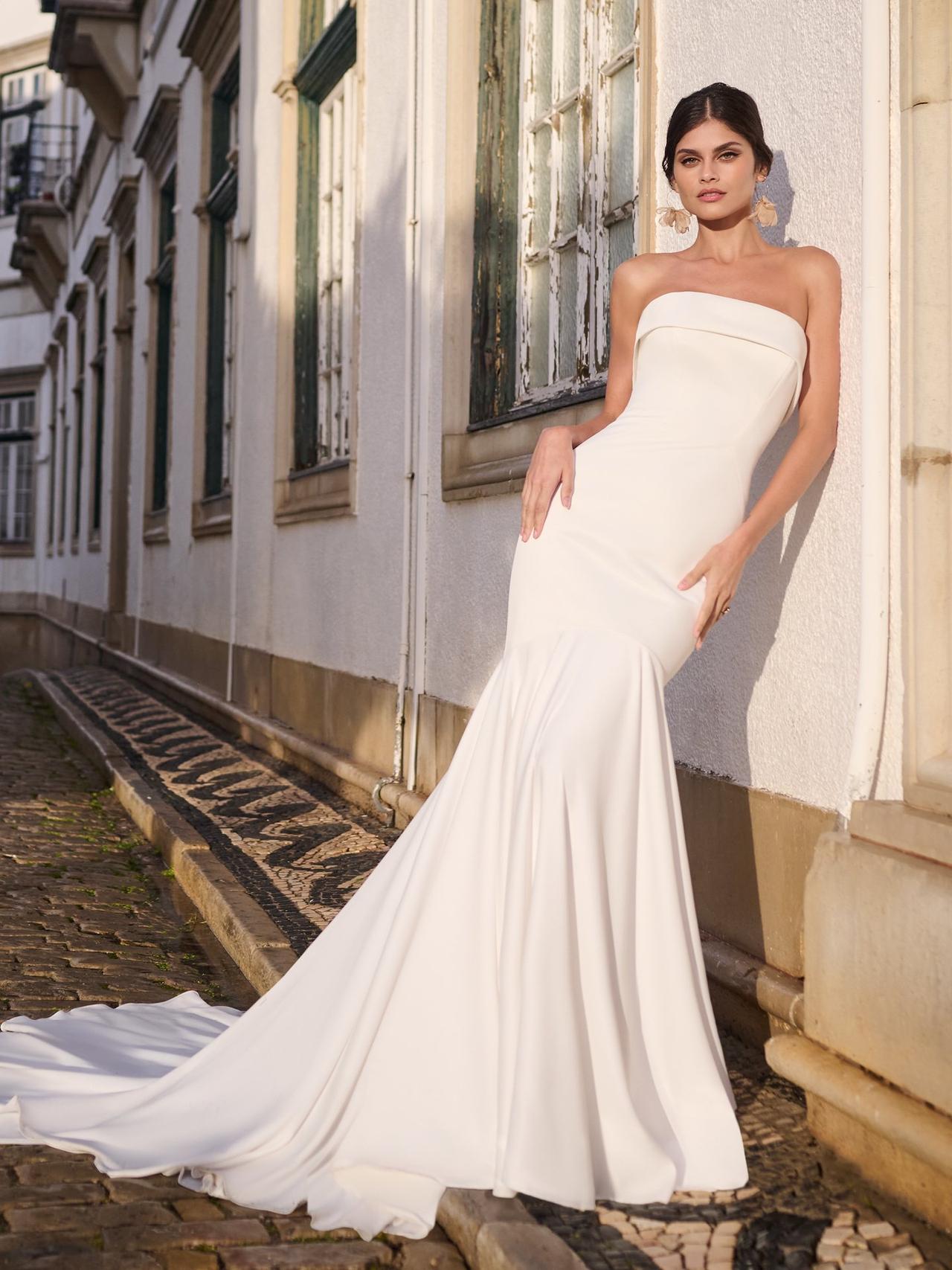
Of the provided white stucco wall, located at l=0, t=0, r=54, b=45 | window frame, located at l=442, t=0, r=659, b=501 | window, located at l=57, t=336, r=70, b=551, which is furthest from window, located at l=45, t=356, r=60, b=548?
window frame, located at l=442, t=0, r=659, b=501

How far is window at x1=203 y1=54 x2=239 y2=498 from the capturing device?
40.4 ft

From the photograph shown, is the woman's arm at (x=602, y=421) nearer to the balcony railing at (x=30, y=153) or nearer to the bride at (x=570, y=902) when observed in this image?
the bride at (x=570, y=902)

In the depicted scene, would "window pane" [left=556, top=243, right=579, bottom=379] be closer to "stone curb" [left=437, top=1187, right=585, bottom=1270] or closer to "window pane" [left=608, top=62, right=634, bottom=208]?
"window pane" [left=608, top=62, right=634, bottom=208]

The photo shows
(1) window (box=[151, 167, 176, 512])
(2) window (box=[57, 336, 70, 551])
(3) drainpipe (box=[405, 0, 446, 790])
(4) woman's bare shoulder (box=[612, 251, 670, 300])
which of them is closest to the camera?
(4) woman's bare shoulder (box=[612, 251, 670, 300])

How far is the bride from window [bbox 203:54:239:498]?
30.5ft

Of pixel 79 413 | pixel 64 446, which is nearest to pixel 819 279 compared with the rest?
Result: pixel 79 413

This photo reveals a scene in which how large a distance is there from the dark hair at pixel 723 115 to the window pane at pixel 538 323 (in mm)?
2745

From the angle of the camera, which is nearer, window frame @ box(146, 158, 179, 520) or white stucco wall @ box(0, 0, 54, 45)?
window frame @ box(146, 158, 179, 520)

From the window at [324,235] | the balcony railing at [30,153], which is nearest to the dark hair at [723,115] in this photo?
the window at [324,235]

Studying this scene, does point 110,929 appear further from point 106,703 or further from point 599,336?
point 106,703

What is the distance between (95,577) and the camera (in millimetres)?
20891

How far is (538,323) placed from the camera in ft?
19.7

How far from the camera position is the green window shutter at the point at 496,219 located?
6.21 m

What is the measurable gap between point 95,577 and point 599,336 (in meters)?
16.5
